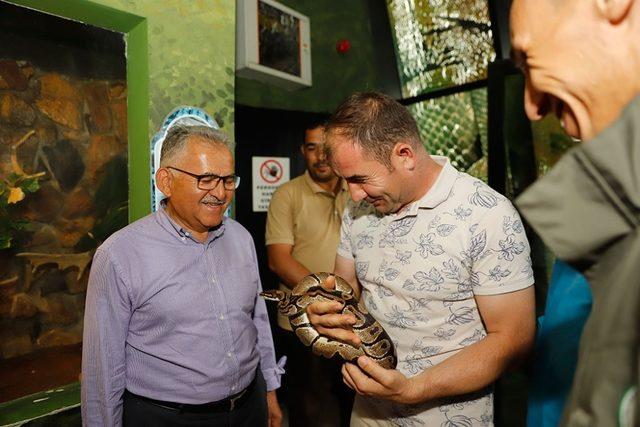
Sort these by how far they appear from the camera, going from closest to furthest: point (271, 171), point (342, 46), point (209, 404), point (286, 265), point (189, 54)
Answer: point (209, 404) < point (189, 54) < point (286, 265) < point (271, 171) < point (342, 46)

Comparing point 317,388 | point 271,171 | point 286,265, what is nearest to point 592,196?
point 286,265

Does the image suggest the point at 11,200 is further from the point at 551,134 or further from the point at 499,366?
the point at 551,134

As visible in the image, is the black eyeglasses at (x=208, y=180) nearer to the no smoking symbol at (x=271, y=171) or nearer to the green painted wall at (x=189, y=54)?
the green painted wall at (x=189, y=54)

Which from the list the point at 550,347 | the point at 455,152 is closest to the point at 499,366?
the point at 550,347

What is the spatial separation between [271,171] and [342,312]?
11.0 ft

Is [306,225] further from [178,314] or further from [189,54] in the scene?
[178,314]

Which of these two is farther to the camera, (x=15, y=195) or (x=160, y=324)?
(x=15, y=195)

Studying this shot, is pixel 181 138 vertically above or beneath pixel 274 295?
above

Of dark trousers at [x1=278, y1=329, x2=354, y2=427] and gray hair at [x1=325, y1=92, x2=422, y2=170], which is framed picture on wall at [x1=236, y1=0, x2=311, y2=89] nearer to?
gray hair at [x1=325, y1=92, x2=422, y2=170]

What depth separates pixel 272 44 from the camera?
4.54 metres

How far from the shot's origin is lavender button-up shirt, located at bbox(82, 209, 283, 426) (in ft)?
6.44

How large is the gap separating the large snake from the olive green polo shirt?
1.43 meters

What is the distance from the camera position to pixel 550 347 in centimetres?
131

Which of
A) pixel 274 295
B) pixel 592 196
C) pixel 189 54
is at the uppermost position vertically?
pixel 189 54
